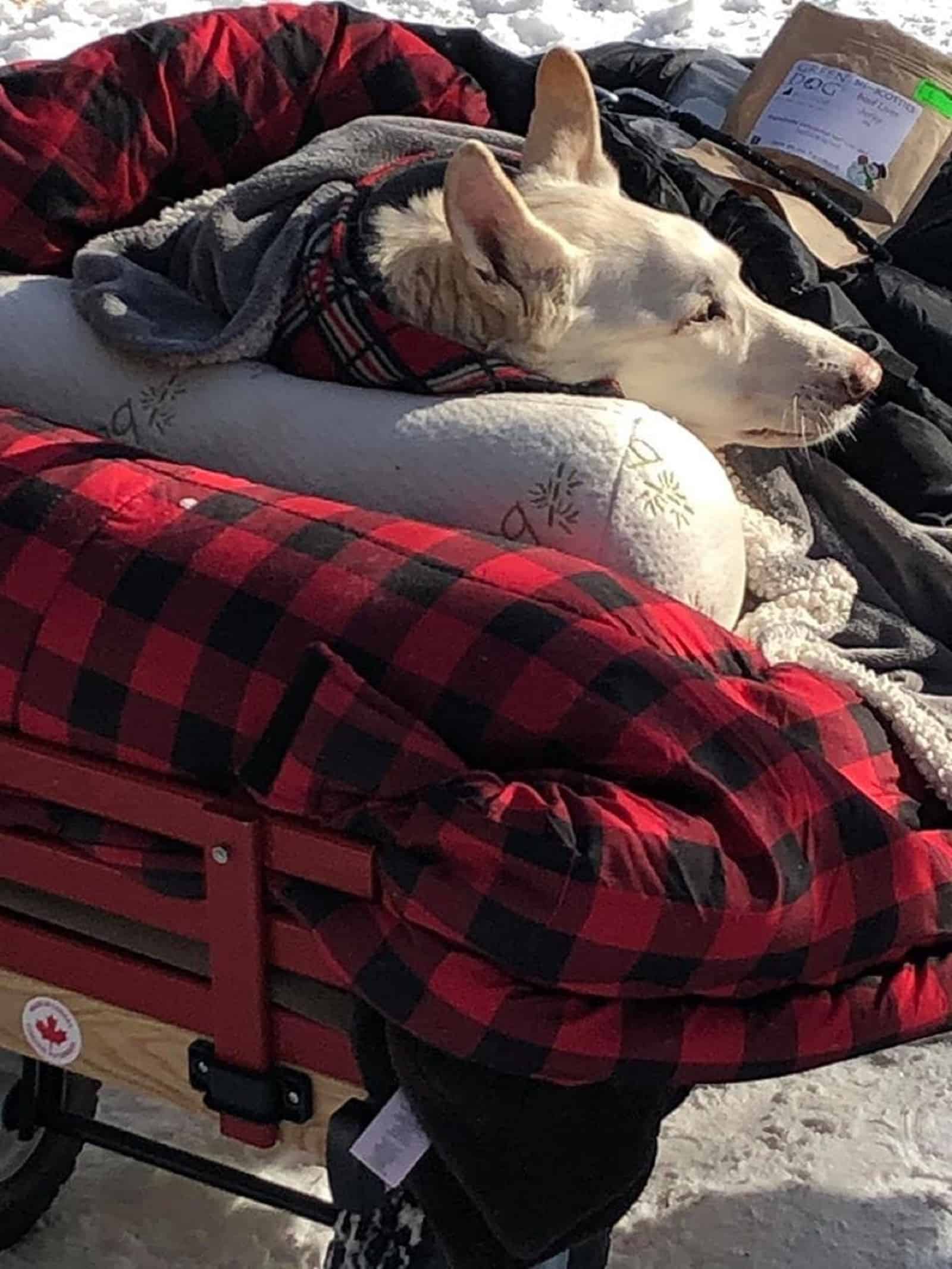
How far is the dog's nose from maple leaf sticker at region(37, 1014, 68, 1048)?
4.10 ft

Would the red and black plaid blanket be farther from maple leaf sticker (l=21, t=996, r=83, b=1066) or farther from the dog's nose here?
the dog's nose

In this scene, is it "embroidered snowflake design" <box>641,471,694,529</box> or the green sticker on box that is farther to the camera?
the green sticker on box

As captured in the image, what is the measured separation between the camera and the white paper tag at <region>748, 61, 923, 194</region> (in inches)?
119

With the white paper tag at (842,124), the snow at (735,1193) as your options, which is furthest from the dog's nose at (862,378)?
the white paper tag at (842,124)

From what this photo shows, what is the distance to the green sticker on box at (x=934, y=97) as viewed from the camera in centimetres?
306

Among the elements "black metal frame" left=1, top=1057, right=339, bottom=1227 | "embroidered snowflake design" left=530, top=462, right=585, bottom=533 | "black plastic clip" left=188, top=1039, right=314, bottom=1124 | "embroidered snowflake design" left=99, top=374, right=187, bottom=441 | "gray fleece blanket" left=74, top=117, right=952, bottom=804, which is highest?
"embroidered snowflake design" left=530, top=462, right=585, bottom=533

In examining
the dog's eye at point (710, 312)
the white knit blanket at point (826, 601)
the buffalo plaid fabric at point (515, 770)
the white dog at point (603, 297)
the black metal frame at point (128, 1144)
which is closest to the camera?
the buffalo plaid fabric at point (515, 770)

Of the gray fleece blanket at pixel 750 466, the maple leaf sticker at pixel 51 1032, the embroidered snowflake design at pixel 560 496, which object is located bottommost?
the maple leaf sticker at pixel 51 1032

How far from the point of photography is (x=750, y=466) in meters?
2.23

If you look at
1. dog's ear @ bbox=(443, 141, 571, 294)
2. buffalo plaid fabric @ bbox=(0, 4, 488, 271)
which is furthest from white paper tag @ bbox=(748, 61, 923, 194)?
dog's ear @ bbox=(443, 141, 571, 294)

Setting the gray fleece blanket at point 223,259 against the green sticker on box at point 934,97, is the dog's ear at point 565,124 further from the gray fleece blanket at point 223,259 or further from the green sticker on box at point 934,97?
the green sticker on box at point 934,97

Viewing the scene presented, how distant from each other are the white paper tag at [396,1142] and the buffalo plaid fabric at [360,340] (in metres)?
0.76

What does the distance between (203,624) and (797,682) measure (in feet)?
1.73

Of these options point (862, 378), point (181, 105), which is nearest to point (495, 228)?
point (862, 378)
